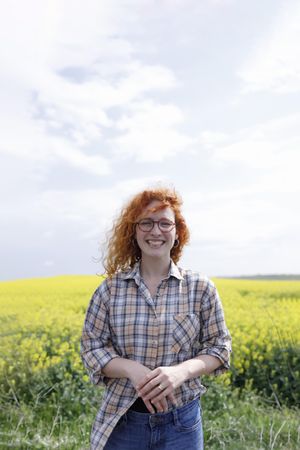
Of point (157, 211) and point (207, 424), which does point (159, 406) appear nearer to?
point (157, 211)

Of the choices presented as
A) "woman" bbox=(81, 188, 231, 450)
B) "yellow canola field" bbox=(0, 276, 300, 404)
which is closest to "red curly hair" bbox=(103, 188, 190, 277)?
"woman" bbox=(81, 188, 231, 450)

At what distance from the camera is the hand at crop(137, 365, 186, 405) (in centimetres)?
191

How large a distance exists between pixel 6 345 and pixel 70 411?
1.44m

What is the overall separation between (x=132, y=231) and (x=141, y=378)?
0.59 m

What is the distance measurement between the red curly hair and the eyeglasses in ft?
0.10

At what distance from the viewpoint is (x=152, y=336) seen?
2.10 meters

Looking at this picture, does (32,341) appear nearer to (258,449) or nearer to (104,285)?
(258,449)

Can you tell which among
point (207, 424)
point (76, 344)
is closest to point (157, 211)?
point (207, 424)

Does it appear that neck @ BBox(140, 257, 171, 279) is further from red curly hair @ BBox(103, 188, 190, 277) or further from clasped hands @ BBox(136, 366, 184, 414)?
clasped hands @ BBox(136, 366, 184, 414)

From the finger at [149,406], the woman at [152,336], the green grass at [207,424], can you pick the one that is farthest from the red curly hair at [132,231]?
the green grass at [207,424]

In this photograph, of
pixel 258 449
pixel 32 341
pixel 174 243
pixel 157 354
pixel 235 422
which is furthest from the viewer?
pixel 32 341

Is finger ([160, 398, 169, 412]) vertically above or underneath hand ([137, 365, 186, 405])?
underneath

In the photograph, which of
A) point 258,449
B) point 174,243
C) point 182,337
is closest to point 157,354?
point 182,337

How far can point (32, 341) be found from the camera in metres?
5.70
